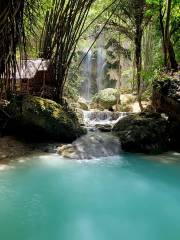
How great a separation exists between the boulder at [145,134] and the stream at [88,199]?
1.00 meters

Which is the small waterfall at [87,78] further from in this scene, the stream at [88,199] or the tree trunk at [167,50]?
the stream at [88,199]

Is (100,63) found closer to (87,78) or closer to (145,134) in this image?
(87,78)

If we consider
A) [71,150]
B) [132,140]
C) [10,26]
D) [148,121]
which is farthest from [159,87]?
[10,26]

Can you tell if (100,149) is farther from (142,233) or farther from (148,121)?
(142,233)

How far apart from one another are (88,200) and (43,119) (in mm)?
3481

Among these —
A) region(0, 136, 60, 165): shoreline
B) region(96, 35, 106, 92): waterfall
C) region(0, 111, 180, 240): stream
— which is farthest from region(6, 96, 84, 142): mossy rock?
region(96, 35, 106, 92): waterfall

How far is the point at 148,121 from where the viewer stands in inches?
346

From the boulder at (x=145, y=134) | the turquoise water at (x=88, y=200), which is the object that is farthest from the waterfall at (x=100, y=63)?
the turquoise water at (x=88, y=200)

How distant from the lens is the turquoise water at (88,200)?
3.91 m

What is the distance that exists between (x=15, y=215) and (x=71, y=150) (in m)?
3.56

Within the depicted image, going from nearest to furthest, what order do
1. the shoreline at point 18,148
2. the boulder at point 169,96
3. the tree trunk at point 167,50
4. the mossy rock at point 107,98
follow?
the shoreline at point 18,148 < the boulder at point 169,96 < the tree trunk at point 167,50 < the mossy rock at point 107,98

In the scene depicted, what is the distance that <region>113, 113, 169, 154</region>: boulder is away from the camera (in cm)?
841

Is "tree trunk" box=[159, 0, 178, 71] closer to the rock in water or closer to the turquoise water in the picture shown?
the rock in water

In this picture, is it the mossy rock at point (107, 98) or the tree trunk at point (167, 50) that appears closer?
the tree trunk at point (167, 50)
